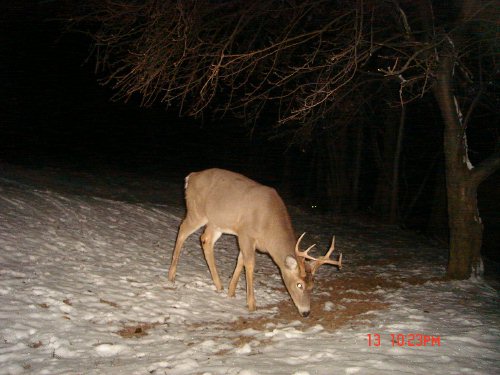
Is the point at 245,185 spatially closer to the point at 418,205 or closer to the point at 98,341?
the point at 98,341

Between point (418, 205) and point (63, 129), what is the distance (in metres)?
23.3

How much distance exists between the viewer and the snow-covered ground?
481 centimetres

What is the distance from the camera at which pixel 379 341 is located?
548cm

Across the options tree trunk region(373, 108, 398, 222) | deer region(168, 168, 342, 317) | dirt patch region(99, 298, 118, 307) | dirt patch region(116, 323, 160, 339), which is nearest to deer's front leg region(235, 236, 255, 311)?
deer region(168, 168, 342, 317)

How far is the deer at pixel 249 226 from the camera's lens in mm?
7055

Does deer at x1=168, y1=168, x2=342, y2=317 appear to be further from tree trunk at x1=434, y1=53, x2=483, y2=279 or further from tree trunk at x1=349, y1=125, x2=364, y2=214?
tree trunk at x1=349, y1=125, x2=364, y2=214

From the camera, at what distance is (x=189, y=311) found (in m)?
6.78

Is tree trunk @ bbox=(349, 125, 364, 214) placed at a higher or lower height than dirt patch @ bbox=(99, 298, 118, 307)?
higher

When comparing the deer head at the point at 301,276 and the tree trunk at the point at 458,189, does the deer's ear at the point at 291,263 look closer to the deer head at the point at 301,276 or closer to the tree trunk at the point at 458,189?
the deer head at the point at 301,276

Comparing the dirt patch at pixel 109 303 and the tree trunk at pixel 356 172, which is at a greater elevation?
the tree trunk at pixel 356 172

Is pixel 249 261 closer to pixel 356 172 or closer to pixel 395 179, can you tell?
pixel 395 179
